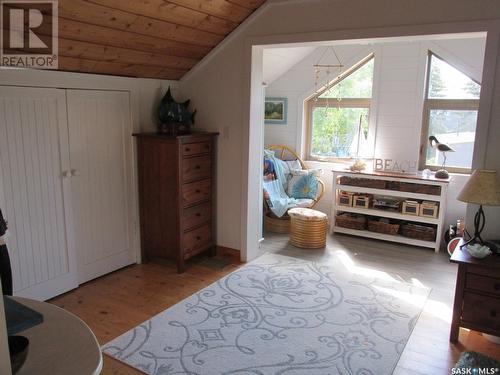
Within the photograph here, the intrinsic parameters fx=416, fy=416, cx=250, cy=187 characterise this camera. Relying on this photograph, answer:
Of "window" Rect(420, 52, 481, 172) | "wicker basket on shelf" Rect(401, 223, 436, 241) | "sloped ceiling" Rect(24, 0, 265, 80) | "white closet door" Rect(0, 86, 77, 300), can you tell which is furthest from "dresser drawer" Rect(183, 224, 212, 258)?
"window" Rect(420, 52, 481, 172)

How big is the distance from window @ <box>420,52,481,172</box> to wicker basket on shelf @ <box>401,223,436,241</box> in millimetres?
774

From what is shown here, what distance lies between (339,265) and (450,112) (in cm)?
223

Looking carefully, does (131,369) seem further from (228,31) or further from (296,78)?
(296,78)

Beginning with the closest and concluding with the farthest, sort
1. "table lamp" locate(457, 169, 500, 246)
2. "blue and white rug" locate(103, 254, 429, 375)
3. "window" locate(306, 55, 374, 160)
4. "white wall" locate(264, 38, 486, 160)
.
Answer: "blue and white rug" locate(103, 254, 429, 375) < "table lamp" locate(457, 169, 500, 246) < "white wall" locate(264, 38, 486, 160) < "window" locate(306, 55, 374, 160)

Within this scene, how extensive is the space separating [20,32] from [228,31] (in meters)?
1.74

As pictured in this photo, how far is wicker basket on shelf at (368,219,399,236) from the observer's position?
180 inches

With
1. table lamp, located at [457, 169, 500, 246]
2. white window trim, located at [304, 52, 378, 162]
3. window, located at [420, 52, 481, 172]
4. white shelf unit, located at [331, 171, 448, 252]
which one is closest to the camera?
table lamp, located at [457, 169, 500, 246]

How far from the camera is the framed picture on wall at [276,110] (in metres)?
5.56

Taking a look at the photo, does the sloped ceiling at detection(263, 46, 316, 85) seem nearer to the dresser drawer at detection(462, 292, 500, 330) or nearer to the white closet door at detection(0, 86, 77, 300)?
the white closet door at detection(0, 86, 77, 300)

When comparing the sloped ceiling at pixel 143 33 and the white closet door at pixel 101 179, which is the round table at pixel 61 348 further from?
the white closet door at pixel 101 179

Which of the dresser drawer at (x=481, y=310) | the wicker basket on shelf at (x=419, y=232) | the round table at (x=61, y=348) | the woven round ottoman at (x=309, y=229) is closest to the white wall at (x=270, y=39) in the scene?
the woven round ottoman at (x=309, y=229)

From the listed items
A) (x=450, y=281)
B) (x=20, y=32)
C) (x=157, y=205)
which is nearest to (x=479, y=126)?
(x=450, y=281)

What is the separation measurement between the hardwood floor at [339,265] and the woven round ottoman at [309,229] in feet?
0.35

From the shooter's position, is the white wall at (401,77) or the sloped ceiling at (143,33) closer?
the sloped ceiling at (143,33)
